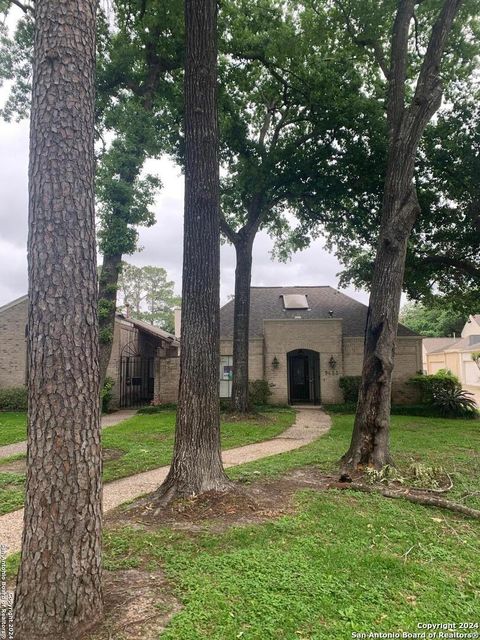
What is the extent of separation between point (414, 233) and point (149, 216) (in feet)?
30.8

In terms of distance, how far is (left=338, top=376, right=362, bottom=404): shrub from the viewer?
17.1m

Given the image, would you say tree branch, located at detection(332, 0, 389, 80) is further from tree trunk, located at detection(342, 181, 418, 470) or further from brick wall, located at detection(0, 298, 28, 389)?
brick wall, located at detection(0, 298, 28, 389)

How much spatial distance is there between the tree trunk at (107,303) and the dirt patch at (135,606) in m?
5.72

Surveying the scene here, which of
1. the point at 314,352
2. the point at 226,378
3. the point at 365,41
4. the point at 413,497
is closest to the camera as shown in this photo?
the point at 413,497

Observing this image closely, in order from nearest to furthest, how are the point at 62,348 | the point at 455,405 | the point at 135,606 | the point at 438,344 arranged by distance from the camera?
1. the point at 62,348
2. the point at 135,606
3. the point at 455,405
4. the point at 438,344

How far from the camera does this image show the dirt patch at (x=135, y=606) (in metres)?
2.29

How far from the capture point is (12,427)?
37.9 ft

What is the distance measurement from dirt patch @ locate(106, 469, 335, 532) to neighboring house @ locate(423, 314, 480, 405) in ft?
94.9

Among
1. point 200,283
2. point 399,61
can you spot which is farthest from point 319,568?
point 399,61

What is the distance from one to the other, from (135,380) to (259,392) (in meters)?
6.36

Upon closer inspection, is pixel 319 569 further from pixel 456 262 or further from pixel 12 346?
pixel 12 346

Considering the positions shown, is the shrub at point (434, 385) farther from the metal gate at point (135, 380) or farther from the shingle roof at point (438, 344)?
the shingle roof at point (438, 344)

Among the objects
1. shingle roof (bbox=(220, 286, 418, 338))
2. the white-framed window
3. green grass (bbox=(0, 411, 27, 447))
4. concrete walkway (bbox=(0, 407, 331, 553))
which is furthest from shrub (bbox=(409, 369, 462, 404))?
green grass (bbox=(0, 411, 27, 447))

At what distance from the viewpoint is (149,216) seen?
9.20m
